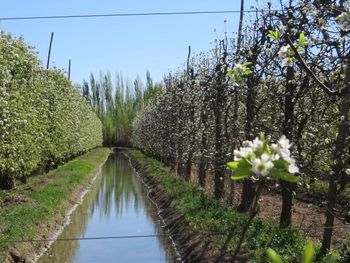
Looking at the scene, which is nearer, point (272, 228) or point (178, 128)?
point (272, 228)

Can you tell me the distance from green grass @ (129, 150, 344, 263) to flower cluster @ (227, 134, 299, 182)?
246 inches

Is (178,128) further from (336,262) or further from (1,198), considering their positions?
(336,262)

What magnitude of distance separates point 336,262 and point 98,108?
247 ft

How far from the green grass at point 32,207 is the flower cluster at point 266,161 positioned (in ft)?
28.6

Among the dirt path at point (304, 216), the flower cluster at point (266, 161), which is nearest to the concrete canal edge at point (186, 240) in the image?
the dirt path at point (304, 216)

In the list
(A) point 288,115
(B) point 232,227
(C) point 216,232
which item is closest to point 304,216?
(B) point 232,227

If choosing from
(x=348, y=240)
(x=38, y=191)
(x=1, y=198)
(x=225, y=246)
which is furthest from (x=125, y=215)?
(x=348, y=240)

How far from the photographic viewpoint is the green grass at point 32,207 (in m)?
11.8

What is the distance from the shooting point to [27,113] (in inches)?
622

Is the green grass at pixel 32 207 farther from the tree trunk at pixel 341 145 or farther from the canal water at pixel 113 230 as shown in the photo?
the tree trunk at pixel 341 145

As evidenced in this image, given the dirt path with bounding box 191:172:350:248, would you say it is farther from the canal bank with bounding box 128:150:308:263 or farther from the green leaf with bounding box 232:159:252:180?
the green leaf with bounding box 232:159:252:180

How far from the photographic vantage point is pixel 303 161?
24.2 ft

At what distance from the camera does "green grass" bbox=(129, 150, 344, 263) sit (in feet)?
30.6

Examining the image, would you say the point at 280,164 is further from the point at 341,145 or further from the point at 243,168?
the point at 341,145
